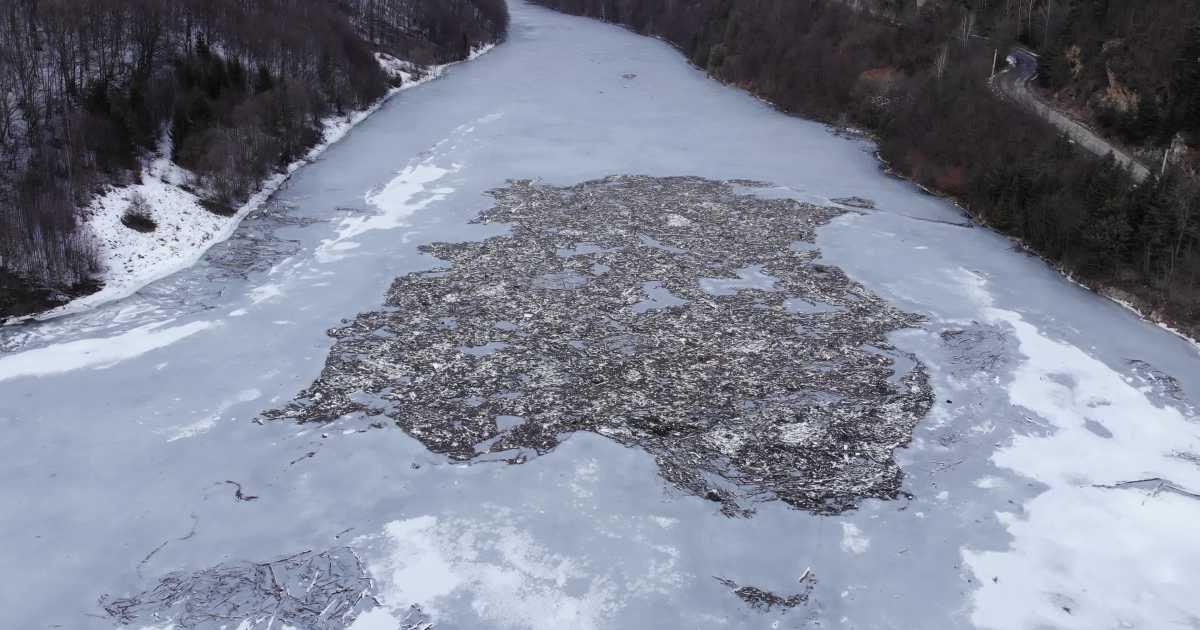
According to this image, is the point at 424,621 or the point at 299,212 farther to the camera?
the point at 299,212

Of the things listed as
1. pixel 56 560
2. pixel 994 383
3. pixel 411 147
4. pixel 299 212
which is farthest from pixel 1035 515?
pixel 411 147

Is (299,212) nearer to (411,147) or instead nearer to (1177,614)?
(411,147)

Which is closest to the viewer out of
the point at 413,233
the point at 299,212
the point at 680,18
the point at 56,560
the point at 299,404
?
the point at 56,560

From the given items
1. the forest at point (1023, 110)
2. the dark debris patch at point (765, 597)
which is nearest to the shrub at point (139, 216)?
the dark debris patch at point (765, 597)

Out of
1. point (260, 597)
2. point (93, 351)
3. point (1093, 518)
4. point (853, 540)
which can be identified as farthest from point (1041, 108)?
point (93, 351)

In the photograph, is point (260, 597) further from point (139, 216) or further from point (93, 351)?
point (139, 216)

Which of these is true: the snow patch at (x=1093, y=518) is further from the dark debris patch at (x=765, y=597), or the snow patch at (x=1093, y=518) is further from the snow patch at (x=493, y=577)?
the snow patch at (x=493, y=577)

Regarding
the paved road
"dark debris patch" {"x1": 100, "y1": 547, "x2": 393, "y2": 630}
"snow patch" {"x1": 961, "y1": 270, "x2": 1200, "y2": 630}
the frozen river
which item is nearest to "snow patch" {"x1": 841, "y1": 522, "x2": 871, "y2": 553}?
the frozen river
